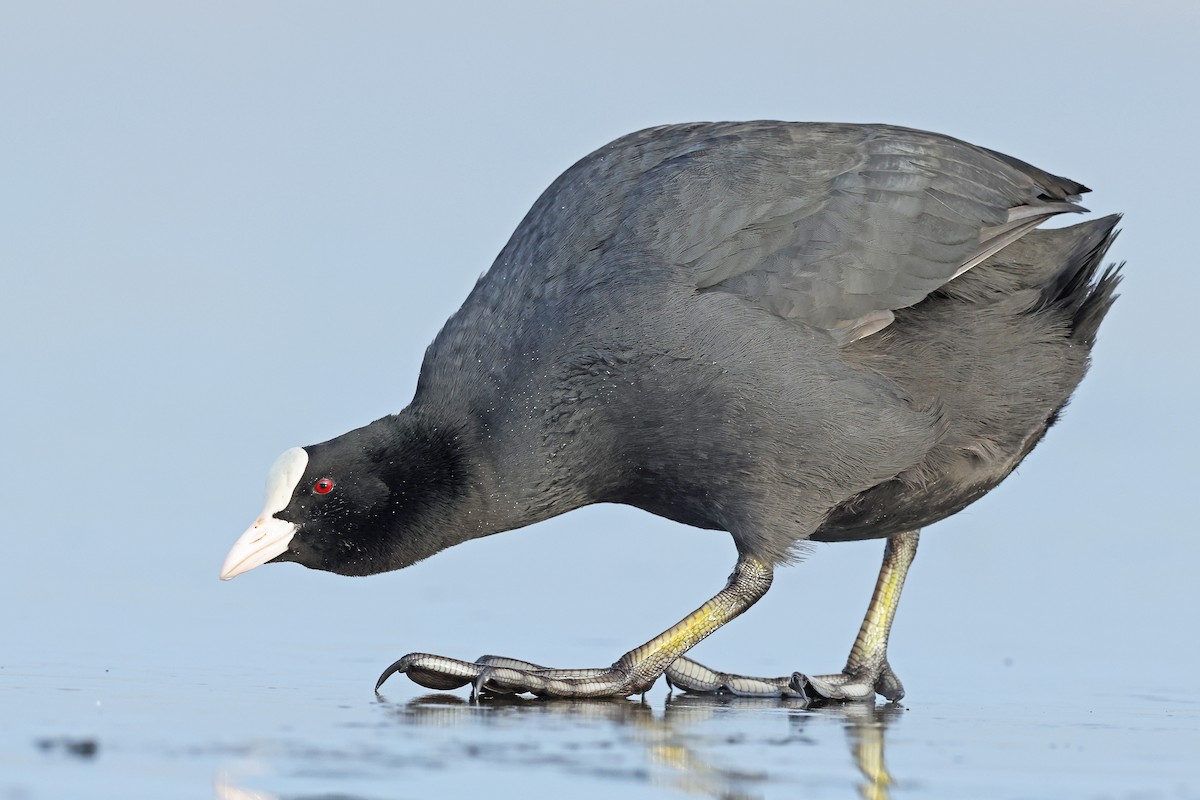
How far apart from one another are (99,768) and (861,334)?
4178 millimetres

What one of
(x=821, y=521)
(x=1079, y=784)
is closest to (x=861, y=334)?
(x=821, y=521)

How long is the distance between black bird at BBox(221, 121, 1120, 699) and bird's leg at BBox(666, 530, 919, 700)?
0.8 inches

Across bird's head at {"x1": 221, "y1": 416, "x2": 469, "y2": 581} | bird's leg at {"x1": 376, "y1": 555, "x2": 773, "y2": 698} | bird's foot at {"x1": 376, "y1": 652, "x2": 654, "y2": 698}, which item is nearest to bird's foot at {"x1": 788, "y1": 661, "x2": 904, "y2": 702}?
bird's leg at {"x1": 376, "y1": 555, "x2": 773, "y2": 698}

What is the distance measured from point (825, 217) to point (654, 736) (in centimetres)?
293

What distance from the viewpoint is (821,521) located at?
7.74m

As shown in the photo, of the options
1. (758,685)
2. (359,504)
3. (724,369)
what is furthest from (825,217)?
(359,504)

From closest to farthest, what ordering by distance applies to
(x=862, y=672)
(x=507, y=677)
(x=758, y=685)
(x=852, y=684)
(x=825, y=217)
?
(x=507, y=677) → (x=825, y=217) → (x=758, y=685) → (x=852, y=684) → (x=862, y=672)

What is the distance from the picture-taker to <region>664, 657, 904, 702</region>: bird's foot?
791cm

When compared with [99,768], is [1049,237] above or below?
above

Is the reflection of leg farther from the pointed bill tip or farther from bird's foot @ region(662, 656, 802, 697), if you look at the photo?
the pointed bill tip

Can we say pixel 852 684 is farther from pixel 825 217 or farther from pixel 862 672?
pixel 825 217

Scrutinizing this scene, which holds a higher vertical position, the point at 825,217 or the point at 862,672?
the point at 825,217

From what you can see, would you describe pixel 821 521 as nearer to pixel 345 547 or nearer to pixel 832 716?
pixel 832 716

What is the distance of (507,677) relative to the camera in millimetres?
7141
